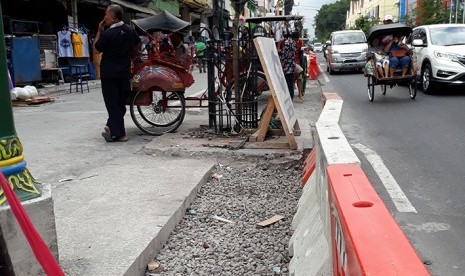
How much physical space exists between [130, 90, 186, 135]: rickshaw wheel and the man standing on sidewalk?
0.51 meters

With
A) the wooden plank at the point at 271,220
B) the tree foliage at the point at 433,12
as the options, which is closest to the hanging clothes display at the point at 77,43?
the wooden plank at the point at 271,220

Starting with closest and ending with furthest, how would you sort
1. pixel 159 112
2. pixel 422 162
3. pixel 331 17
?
pixel 422 162, pixel 159 112, pixel 331 17

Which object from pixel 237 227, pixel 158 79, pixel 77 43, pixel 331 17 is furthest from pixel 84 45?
pixel 331 17

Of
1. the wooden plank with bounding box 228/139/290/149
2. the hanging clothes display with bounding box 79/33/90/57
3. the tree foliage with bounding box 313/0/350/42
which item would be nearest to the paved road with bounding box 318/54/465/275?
the wooden plank with bounding box 228/139/290/149

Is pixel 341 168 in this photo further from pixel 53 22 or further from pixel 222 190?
pixel 53 22

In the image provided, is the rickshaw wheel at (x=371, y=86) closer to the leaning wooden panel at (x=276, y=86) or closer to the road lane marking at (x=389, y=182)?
the road lane marking at (x=389, y=182)

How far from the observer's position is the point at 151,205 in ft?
14.9

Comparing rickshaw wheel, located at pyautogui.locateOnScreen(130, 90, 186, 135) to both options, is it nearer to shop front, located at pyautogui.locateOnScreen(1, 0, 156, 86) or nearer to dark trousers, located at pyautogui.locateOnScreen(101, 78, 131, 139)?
dark trousers, located at pyautogui.locateOnScreen(101, 78, 131, 139)

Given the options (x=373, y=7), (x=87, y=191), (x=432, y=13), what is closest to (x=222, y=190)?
(x=87, y=191)

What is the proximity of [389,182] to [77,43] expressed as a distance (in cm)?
1426

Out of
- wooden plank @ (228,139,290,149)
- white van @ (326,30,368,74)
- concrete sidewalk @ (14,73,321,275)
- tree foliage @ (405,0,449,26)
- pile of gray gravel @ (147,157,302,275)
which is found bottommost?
pile of gray gravel @ (147,157,302,275)

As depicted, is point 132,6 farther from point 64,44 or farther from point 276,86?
point 276,86

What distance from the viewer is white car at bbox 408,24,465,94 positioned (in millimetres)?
13195

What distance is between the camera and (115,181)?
5.39m
